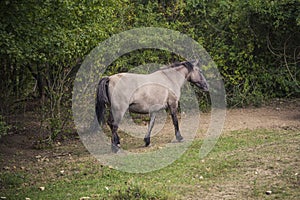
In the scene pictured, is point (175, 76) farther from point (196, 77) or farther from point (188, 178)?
point (188, 178)

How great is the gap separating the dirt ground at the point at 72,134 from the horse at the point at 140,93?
3.30 feet

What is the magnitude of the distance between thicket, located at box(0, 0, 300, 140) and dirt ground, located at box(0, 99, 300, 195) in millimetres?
415

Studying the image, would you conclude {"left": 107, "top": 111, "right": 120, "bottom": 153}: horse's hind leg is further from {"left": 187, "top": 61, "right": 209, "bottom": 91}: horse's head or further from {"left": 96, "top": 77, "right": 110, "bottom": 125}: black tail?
{"left": 187, "top": 61, "right": 209, "bottom": 91}: horse's head

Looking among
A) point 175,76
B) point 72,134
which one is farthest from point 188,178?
point 72,134

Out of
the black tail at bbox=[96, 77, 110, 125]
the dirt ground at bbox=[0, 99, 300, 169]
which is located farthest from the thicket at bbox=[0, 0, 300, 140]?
the black tail at bbox=[96, 77, 110, 125]

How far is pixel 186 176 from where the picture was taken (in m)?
8.45

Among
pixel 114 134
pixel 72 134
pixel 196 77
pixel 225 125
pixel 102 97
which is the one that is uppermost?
pixel 196 77

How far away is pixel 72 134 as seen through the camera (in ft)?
42.7

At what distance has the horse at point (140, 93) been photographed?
10383 mm

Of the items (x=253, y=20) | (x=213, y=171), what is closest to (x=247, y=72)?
(x=253, y=20)

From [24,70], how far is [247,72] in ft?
20.6

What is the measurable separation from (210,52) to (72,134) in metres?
4.70

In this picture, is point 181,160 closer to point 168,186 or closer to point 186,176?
point 186,176

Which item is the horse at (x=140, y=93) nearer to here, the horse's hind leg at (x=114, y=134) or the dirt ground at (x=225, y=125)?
the horse's hind leg at (x=114, y=134)
